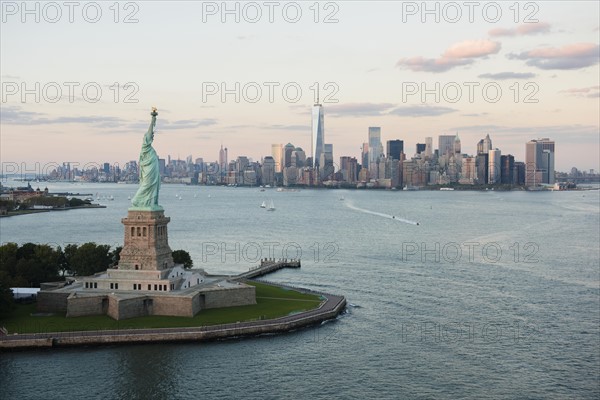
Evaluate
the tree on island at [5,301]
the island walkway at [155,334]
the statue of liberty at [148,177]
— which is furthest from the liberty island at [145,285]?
the island walkway at [155,334]

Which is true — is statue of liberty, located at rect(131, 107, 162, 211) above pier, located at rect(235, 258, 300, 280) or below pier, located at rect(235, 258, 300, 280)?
above

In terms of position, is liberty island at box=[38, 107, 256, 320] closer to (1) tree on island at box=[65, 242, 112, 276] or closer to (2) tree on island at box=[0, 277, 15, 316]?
(2) tree on island at box=[0, 277, 15, 316]

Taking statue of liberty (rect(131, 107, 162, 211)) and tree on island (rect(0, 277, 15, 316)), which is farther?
statue of liberty (rect(131, 107, 162, 211))

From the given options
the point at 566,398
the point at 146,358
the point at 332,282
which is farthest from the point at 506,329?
the point at 146,358

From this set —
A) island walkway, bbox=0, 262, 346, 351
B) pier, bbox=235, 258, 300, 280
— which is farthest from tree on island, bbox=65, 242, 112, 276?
island walkway, bbox=0, 262, 346, 351

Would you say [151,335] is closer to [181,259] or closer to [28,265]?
Answer: [28,265]

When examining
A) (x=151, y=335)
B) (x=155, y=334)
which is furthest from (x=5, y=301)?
(x=155, y=334)
